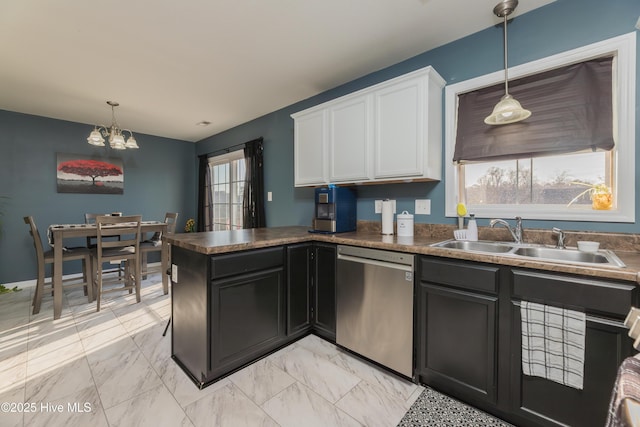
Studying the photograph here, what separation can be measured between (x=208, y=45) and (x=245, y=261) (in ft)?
5.84

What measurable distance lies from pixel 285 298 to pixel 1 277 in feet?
14.2

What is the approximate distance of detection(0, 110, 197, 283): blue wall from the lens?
145 inches

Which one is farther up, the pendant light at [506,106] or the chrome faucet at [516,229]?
the pendant light at [506,106]

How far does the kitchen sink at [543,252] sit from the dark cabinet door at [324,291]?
83cm

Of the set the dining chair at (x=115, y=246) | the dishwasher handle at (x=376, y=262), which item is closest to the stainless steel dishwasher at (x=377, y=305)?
the dishwasher handle at (x=376, y=262)

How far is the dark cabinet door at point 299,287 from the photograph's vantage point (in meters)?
2.13

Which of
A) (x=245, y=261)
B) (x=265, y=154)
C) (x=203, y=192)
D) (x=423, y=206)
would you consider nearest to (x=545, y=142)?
(x=423, y=206)

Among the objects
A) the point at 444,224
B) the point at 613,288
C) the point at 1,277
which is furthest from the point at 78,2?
the point at 1,277

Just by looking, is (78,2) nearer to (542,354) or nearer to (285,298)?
(285,298)

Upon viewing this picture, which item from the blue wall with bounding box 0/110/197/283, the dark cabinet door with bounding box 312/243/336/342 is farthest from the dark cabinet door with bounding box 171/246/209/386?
the blue wall with bounding box 0/110/197/283

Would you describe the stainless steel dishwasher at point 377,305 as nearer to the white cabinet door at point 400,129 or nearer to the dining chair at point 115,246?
the white cabinet door at point 400,129

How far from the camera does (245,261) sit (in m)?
1.82

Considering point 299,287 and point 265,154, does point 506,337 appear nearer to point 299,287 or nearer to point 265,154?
point 299,287

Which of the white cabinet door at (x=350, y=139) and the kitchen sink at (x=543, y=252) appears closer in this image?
the kitchen sink at (x=543, y=252)
